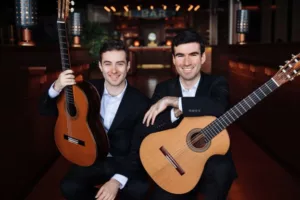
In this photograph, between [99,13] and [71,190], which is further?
[99,13]

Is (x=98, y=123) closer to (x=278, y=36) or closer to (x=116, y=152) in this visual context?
(x=116, y=152)

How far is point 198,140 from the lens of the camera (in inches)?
61.9

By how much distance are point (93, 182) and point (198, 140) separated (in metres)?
0.56

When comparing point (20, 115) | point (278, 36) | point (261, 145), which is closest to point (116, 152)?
point (20, 115)

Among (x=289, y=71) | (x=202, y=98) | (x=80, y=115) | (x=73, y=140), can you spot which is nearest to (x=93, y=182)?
(x=73, y=140)

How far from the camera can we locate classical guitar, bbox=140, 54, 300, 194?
152 centimetres

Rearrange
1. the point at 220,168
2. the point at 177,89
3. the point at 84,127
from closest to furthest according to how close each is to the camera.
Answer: the point at 220,168
the point at 84,127
the point at 177,89

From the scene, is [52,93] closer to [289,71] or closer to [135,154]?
[135,154]

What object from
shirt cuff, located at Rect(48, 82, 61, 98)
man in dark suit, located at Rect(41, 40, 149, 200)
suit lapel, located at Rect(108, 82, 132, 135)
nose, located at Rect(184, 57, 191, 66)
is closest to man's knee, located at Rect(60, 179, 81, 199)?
man in dark suit, located at Rect(41, 40, 149, 200)

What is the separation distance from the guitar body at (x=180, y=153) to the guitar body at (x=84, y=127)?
0.67 ft

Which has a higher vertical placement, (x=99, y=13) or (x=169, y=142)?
(x=99, y=13)

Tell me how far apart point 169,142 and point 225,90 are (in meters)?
0.36

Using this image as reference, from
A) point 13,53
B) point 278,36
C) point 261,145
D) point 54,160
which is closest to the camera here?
point 13,53

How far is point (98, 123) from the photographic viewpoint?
1.65m
